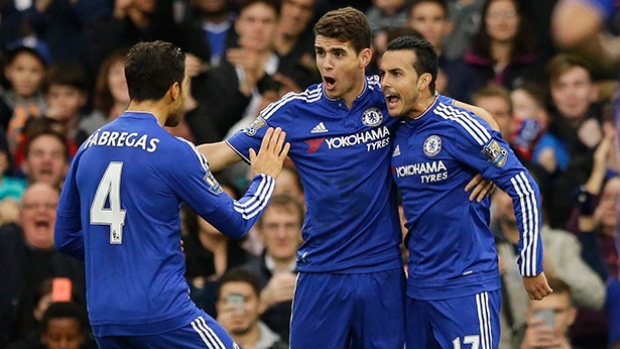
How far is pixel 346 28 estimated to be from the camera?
7.33m

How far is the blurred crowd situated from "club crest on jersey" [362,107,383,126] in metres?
2.13

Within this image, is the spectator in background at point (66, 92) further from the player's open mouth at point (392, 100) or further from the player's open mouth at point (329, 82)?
the player's open mouth at point (392, 100)

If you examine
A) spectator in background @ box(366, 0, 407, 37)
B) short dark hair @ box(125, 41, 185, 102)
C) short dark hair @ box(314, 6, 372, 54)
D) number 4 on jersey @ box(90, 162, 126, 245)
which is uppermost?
spectator in background @ box(366, 0, 407, 37)

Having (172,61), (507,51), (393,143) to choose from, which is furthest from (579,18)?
(507,51)

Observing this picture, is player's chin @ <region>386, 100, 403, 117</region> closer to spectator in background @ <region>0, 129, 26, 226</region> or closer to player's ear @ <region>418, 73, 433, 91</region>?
player's ear @ <region>418, 73, 433, 91</region>

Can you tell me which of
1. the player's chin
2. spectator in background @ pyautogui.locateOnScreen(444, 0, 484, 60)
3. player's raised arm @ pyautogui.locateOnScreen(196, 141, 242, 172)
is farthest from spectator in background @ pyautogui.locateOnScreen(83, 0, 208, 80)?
the player's chin

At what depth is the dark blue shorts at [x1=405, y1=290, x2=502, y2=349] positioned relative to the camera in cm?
712

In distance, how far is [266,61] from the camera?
1188 cm

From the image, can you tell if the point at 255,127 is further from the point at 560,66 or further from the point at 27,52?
the point at 27,52

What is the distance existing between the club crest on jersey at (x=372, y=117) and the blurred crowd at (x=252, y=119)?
6.97 ft

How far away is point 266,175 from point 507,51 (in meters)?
5.21

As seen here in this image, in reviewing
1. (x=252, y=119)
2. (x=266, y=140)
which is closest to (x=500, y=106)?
(x=252, y=119)

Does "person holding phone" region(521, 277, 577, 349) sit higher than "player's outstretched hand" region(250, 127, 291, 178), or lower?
lower

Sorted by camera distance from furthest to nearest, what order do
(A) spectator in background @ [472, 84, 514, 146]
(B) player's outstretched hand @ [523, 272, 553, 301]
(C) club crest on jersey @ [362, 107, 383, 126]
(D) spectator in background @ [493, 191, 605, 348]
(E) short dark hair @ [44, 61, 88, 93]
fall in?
(E) short dark hair @ [44, 61, 88, 93], (A) spectator in background @ [472, 84, 514, 146], (D) spectator in background @ [493, 191, 605, 348], (C) club crest on jersey @ [362, 107, 383, 126], (B) player's outstretched hand @ [523, 272, 553, 301]
